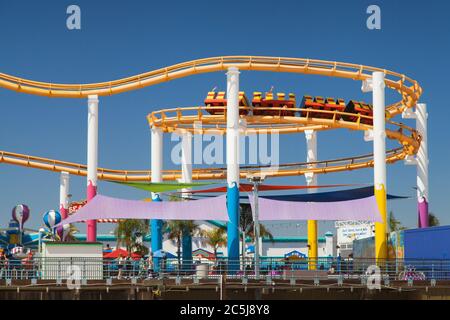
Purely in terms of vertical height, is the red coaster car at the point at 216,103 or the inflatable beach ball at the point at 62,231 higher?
the red coaster car at the point at 216,103

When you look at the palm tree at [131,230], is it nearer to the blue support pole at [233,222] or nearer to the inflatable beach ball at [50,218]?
the inflatable beach ball at [50,218]

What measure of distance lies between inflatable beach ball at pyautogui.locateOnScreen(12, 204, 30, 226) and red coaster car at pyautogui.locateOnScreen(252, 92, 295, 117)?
15.4 m

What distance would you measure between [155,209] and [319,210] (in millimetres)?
8775

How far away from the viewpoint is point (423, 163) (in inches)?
2212

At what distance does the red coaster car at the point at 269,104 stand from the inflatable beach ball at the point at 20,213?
15.4 metres

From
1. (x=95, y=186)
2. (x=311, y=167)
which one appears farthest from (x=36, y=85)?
(x=311, y=167)

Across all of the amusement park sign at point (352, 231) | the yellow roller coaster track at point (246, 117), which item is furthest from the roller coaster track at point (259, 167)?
the amusement park sign at point (352, 231)

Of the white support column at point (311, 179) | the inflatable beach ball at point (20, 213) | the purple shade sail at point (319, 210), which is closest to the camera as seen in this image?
the purple shade sail at point (319, 210)

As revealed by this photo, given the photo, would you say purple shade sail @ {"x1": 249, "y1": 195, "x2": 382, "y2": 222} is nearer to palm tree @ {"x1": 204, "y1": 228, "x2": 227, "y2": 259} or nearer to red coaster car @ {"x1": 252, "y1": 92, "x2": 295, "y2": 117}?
red coaster car @ {"x1": 252, "y1": 92, "x2": 295, "y2": 117}

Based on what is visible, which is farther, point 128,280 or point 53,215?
point 53,215

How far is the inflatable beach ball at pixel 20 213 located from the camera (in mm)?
51344

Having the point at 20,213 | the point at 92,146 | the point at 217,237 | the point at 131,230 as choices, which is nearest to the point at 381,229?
the point at 92,146
